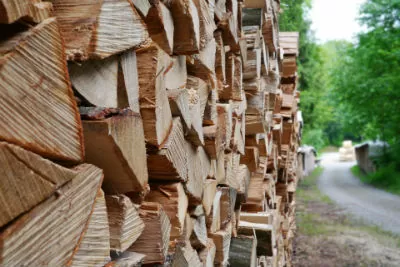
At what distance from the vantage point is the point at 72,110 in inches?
26.5

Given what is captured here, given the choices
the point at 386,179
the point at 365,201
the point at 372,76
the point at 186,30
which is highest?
the point at 186,30

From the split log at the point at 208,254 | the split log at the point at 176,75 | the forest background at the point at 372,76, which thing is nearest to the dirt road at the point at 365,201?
the forest background at the point at 372,76

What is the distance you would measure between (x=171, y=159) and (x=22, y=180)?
1.79 feet

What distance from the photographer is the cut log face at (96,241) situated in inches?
28.6

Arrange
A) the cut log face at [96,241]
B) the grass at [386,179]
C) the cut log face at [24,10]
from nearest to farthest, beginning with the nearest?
1. the cut log face at [24,10]
2. the cut log face at [96,241]
3. the grass at [386,179]

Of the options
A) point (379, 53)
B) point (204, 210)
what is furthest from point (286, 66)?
point (379, 53)

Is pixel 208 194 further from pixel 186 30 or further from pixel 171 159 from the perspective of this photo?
pixel 186 30

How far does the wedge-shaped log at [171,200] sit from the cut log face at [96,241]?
337 mm

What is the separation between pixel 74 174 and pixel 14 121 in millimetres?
135

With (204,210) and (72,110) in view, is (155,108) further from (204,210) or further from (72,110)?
(204,210)

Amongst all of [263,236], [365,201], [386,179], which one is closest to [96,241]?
[263,236]

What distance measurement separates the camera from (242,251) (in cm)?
203

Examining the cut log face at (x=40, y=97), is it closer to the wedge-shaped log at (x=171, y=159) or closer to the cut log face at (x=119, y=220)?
the cut log face at (x=119, y=220)

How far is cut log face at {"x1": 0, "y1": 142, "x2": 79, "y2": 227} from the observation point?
555 millimetres
